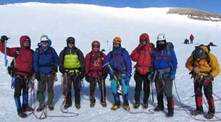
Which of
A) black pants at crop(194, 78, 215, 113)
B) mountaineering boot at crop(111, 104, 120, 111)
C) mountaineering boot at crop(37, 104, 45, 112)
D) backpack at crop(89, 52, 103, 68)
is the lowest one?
mountaineering boot at crop(111, 104, 120, 111)

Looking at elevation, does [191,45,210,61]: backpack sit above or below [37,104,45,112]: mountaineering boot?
above

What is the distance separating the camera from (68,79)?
16.2 meters

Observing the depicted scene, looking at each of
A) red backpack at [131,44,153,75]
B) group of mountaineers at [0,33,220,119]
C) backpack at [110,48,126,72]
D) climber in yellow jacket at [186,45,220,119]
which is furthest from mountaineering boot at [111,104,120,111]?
climber in yellow jacket at [186,45,220,119]

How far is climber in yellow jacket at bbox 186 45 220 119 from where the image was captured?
14.9 m

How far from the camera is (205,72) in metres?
15.0

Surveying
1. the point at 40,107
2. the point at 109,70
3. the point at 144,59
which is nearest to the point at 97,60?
the point at 109,70

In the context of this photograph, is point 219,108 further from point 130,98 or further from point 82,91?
point 82,91

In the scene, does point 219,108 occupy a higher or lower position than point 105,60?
lower

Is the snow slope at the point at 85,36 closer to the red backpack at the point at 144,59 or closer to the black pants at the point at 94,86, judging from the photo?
the black pants at the point at 94,86

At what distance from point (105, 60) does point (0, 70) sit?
8642mm

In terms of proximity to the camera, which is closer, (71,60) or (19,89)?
(19,89)

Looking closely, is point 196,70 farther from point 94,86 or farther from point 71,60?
point 71,60

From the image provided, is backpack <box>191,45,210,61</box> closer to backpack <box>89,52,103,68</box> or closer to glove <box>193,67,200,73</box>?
glove <box>193,67,200,73</box>

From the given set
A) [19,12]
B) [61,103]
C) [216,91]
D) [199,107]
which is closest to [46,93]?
[61,103]
